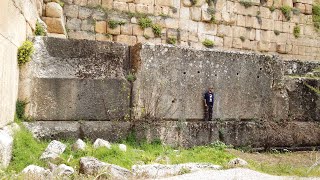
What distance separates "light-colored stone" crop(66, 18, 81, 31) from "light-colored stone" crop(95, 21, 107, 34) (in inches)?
21.9

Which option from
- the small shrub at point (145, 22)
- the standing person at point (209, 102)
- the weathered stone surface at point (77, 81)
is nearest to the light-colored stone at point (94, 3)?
the small shrub at point (145, 22)

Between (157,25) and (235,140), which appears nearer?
(235,140)

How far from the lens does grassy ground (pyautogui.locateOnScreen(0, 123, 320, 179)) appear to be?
5.67 metres

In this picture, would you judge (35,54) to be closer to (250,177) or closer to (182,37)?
(250,177)

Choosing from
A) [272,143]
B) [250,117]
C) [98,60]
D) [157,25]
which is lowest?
[272,143]

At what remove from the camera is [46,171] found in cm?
493

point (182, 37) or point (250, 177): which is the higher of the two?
point (182, 37)

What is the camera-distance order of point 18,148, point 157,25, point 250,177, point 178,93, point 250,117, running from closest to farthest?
1. point 250,177
2. point 18,148
3. point 178,93
4. point 250,117
5. point 157,25

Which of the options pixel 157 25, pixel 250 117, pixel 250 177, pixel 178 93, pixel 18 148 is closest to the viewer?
pixel 250 177

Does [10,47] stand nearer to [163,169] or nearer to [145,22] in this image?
[163,169]

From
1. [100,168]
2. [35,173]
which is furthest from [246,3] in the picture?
[35,173]

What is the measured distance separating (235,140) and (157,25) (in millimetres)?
7116

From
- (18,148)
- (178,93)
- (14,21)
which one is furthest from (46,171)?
(178,93)

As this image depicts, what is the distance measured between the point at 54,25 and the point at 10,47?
5864mm
